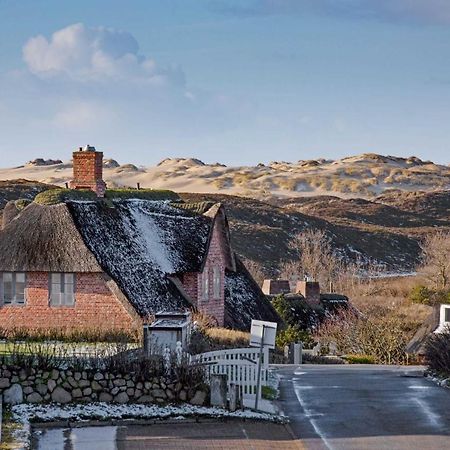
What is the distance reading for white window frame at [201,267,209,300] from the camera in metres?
38.2

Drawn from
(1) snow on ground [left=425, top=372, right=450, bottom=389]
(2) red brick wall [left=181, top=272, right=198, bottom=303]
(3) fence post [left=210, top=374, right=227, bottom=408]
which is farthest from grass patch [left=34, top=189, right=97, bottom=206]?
(3) fence post [left=210, top=374, right=227, bottom=408]

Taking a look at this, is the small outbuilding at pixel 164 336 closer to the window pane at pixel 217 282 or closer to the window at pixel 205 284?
the window at pixel 205 284

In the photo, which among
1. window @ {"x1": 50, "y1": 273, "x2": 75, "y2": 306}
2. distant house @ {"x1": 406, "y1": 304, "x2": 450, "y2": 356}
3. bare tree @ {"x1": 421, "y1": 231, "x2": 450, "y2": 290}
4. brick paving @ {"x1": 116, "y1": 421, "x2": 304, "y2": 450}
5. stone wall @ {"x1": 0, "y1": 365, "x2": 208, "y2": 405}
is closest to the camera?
brick paving @ {"x1": 116, "y1": 421, "x2": 304, "y2": 450}

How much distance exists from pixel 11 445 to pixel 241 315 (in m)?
24.2

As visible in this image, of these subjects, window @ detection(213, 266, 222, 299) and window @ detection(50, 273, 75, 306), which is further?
window @ detection(213, 266, 222, 299)

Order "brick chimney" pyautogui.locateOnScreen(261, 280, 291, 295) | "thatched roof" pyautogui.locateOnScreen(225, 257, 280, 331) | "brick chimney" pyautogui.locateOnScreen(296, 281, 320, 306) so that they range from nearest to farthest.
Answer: "thatched roof" pyautogui.locateOnScreen(225, 257, 280, 331) < "brick chimney" pyautogui.locateOnScreen(296, 281, 320, 306) < "brick chimney" pyautogui.locateOnScreen(261, 280, 291, 295)

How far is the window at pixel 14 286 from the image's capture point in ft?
116

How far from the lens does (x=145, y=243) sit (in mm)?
37219

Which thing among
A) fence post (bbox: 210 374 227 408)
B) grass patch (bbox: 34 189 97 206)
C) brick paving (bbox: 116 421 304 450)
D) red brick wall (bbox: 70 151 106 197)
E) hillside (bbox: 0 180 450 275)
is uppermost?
hillside (bbox: 0 180 450 275)

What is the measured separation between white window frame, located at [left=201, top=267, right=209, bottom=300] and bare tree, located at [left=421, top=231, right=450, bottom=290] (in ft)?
146

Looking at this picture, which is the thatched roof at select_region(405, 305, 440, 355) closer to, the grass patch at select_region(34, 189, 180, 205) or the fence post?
the grass patch at select_region(34, 189, 180, 205)

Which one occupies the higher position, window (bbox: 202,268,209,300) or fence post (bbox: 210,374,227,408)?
window (bbox: 202,268,209,300)

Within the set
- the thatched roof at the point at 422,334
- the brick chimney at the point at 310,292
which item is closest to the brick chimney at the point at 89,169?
the thatched roof at the point at 422,334

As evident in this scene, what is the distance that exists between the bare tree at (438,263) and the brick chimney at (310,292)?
22.2 m
